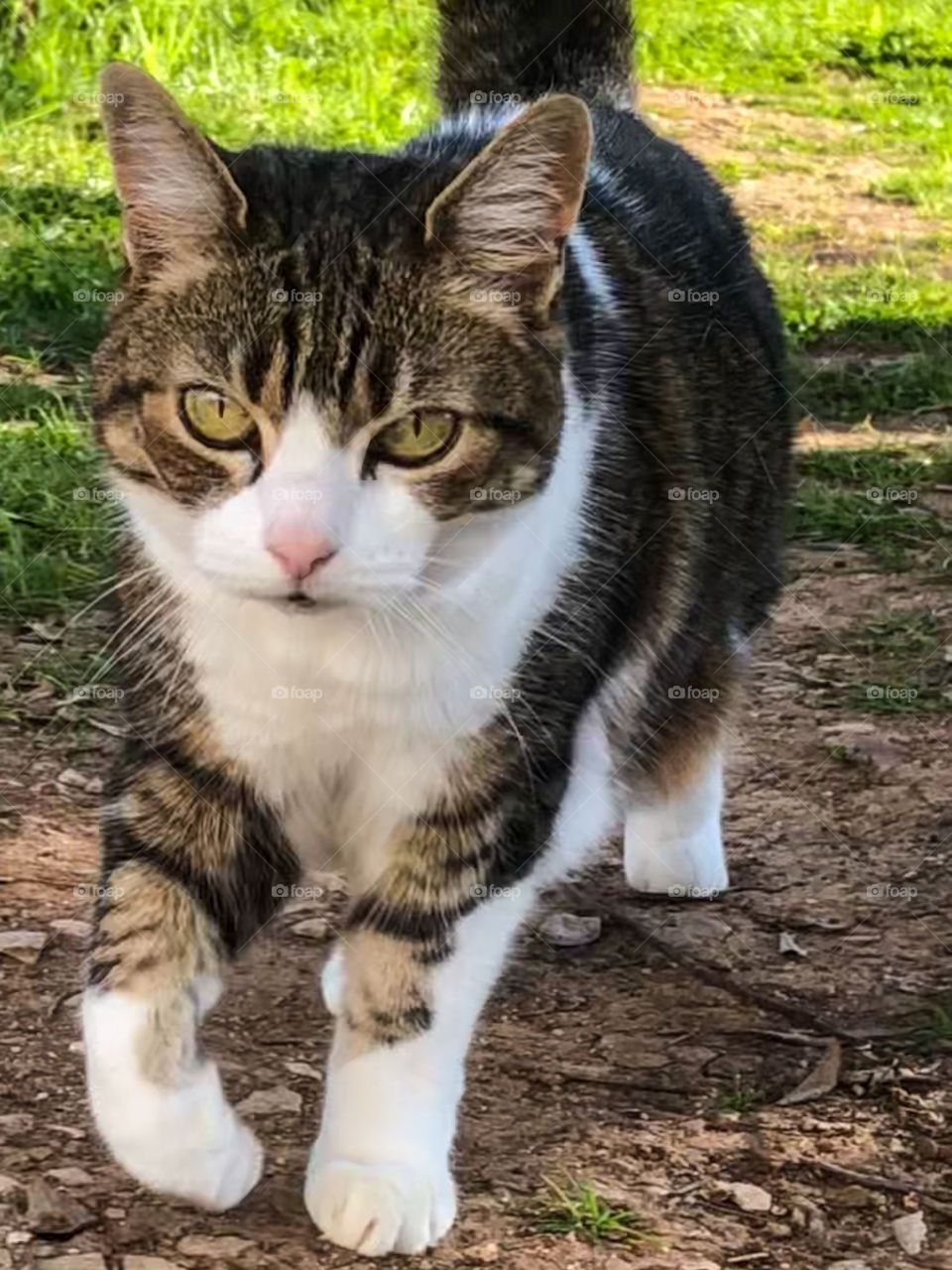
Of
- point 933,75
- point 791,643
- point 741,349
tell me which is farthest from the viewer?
point 933,75

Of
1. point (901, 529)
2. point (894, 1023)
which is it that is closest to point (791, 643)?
point (901, 529)

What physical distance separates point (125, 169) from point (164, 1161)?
112 cm

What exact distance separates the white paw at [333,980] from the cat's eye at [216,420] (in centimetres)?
82

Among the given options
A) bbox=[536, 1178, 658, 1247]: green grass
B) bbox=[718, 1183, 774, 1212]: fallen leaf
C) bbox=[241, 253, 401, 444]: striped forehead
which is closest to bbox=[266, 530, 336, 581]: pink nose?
bbox=[241, 253, 401, 444]: striped forehead

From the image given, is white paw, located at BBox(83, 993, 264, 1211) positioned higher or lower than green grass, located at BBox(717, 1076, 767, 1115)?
higher

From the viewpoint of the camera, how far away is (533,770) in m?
2.55

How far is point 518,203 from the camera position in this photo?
7.72 feet

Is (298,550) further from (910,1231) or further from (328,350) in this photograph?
(910,1231)

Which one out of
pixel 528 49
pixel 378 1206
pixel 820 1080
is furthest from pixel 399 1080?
pixel 528 49

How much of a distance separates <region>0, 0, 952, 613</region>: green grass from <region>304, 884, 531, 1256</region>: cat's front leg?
1843 mm

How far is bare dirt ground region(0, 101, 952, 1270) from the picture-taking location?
8.13 ft

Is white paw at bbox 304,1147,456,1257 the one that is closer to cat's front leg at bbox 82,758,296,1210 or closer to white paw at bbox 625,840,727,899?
cat's front leg at bbox 82,758,296,1210

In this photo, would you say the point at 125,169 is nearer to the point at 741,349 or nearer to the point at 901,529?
the point at 741,349

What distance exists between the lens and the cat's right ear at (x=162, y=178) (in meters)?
2.28
